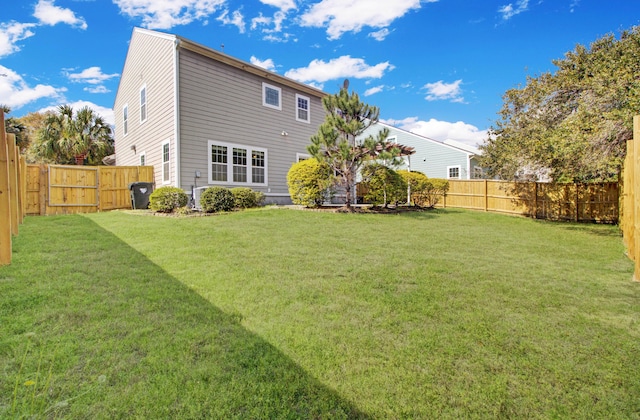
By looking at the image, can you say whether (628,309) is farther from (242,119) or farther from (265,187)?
(242,119)

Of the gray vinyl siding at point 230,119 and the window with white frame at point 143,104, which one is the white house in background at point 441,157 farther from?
the window with white frame at point 143,104

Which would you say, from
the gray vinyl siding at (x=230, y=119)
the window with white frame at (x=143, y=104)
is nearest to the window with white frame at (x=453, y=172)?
the gray vinyl siding at (x=230, y=119)

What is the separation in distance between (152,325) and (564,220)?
15079 millimetres

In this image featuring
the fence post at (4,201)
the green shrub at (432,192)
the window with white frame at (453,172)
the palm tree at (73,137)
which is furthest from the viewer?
the window with white frame at (453,172)

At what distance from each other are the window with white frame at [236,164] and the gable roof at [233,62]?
3.17 meters

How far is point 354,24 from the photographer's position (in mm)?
12547

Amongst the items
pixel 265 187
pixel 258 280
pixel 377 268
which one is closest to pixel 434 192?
pixel 265 187

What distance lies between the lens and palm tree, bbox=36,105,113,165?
18.4m

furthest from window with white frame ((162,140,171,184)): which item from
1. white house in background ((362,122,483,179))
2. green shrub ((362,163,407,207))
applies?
white house in background ((362,122,483,179))

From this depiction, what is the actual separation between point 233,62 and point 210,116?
2431 millimetres

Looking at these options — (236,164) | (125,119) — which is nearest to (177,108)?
(236,164)

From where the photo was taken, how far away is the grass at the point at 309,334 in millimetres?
1788

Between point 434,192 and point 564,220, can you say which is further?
point 434,192

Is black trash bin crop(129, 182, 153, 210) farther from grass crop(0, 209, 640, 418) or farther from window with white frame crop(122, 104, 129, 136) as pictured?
grass crop(0, 209, 640, 418)
